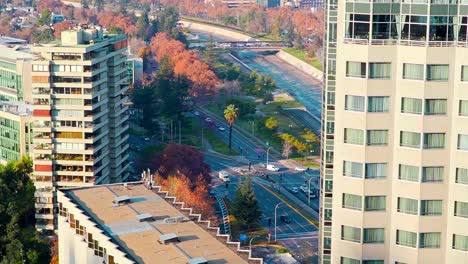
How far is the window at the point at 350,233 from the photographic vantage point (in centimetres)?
3067

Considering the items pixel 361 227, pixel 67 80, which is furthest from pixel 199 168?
pixel 361 227

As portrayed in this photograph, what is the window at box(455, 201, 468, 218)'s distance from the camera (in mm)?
29812

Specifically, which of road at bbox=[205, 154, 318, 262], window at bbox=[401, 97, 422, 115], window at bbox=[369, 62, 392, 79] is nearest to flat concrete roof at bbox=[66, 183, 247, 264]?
window at bbox=[401, 97, 422, 115]

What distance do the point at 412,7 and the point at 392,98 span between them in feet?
10.0

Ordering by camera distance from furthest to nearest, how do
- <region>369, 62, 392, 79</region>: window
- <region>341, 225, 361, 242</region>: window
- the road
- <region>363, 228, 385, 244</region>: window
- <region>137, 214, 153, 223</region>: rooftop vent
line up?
the road, <region>137, 214, 153, 223</region>: rooftop vent, <region>341, 225, 361, 242</region>: window, <region>363, 228, 385, 244</region>: window, <region>369, 62, 392, 79</region>: window

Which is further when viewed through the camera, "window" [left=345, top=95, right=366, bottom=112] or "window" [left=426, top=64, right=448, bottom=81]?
"window" [left=345, top=95, right=366, bottom=112]

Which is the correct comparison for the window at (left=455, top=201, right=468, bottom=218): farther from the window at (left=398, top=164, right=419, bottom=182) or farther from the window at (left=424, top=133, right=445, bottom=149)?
the window at (left=424, top=133, right=445, bottom=149)

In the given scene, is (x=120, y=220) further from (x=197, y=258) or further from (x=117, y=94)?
(x=117, y=94)

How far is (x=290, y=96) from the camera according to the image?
484 ft

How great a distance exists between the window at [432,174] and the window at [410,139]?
0.90 meters

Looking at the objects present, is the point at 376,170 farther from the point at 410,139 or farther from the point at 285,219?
the point at 285,219

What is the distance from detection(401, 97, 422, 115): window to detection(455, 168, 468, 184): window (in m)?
2.39

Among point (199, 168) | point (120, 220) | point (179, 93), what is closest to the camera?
point (120, 220)

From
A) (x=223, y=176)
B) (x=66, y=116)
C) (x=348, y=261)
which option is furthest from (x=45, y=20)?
(x=348, y=261)
